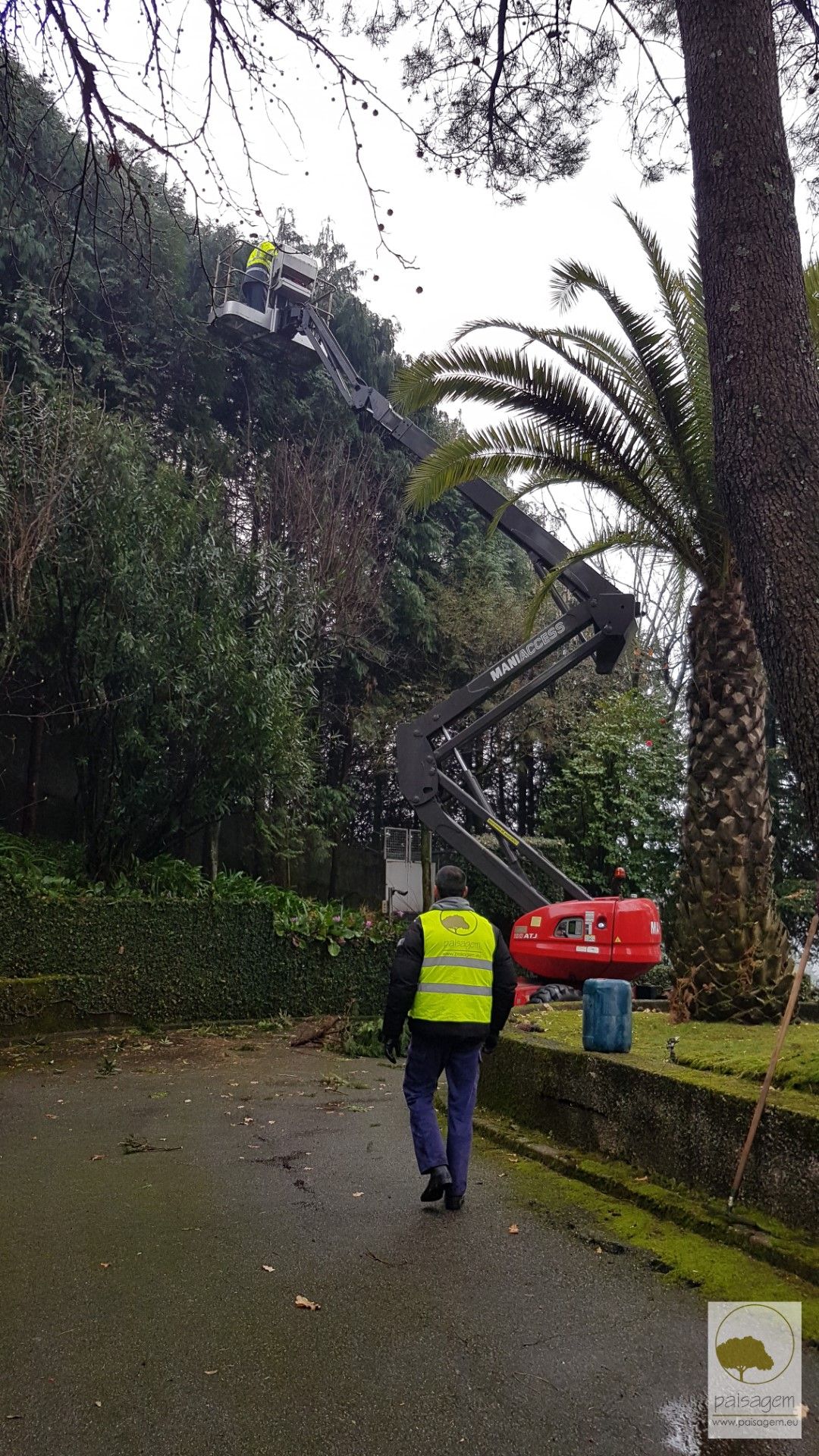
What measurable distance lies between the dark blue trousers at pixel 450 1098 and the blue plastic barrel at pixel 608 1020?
0.98 metres

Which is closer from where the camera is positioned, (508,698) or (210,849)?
(508,698)

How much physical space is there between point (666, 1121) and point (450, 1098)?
3.77ft

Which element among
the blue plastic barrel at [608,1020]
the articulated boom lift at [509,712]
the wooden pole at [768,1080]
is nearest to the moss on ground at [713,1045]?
the blue plastic barrel at [608,1020]

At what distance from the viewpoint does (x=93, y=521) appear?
1416cm

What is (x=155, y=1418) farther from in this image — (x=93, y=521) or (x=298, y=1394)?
(x=93, y=521)

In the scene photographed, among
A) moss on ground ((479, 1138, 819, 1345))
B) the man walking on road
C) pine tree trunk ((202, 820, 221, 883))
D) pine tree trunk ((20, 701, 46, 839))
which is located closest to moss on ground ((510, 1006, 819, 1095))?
moss on ground ((479, 1138, 819, 1345))

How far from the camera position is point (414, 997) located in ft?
18.9

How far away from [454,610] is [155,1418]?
22733 mm

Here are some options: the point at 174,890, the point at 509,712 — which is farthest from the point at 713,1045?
the point at 174,890

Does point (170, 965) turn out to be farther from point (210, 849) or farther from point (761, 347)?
point (761, 347)

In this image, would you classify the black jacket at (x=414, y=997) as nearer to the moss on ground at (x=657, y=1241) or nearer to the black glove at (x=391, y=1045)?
the black glove at (x=391, y=1045)

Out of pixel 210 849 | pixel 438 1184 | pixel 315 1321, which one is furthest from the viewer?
pixel 210 849

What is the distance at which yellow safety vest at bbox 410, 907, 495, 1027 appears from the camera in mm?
5695

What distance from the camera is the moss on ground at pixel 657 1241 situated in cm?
418
